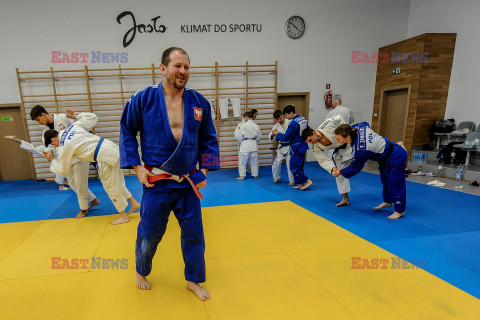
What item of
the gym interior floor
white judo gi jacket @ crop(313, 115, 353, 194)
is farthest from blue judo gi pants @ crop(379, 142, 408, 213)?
white judo gi jacket @ crop(313, 115, 353, 194)

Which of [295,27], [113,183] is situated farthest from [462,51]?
[113,183]

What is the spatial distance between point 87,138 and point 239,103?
4439mm

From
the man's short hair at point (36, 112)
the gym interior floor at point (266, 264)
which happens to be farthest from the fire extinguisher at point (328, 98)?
the man's short hair at point (36, 112)

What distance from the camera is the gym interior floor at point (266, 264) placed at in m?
1.82

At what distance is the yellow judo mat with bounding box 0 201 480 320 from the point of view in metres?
1.79

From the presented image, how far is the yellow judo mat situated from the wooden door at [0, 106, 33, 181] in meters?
4.54

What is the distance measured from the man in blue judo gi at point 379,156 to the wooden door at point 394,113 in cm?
436

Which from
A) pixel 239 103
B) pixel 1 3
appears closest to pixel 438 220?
pixel 239 103

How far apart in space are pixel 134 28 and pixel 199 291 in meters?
6.65

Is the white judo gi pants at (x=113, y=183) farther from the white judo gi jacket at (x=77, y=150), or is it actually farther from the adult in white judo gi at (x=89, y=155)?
the white judo gi jacket at (x=77, y=150)

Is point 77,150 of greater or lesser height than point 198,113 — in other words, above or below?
below

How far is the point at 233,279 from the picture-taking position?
2.15 m

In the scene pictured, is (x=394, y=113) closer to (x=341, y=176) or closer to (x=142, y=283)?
(x=341, y=176)

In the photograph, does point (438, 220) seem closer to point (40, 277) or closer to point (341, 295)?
point (341, 295)
